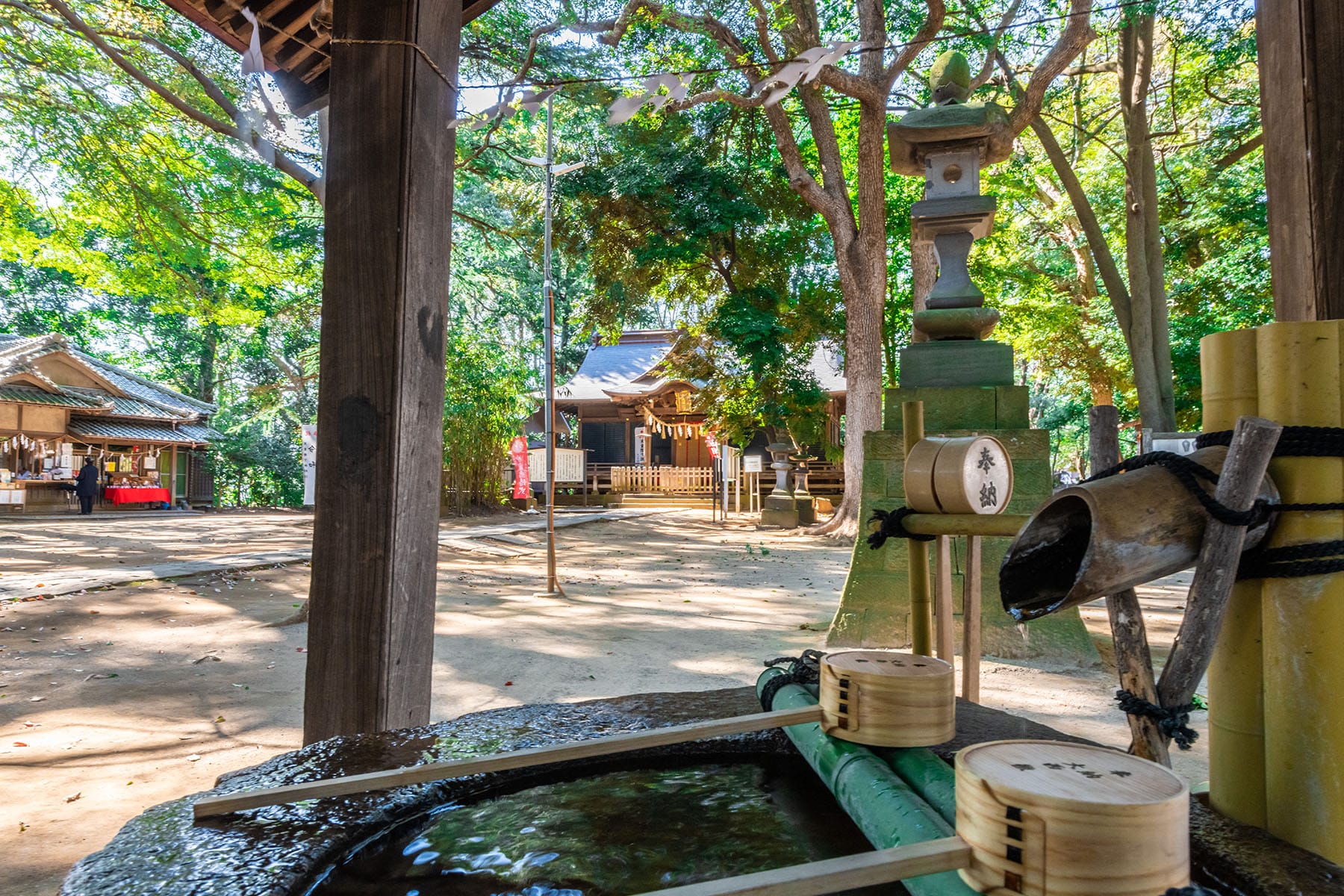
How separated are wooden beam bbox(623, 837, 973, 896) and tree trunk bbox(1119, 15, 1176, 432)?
12921mm

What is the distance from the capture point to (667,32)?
11617 millimetres

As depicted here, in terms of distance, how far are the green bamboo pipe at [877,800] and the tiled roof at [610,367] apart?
22225 mm

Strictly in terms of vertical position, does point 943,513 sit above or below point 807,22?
below

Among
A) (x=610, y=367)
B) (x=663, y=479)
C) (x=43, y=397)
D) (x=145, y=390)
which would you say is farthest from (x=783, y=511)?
(x=145, y=390)

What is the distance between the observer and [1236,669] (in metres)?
1.08

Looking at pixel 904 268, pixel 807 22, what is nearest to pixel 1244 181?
pixel 904 268

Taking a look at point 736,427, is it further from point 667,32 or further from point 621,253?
point 667,32

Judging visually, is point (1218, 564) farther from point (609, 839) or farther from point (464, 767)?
point (464, 767)

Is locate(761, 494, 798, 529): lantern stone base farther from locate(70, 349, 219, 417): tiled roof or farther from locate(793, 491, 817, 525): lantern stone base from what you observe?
locate(70, 349, 219, 417): tiled roof

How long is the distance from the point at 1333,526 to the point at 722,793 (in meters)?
1.11


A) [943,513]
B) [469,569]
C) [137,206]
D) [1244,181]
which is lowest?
[469,569]

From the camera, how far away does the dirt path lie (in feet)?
10.1

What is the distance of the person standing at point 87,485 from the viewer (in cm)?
1809

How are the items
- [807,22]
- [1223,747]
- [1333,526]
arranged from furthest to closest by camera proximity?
[807,22]
[1223,747]
[1333,526]
